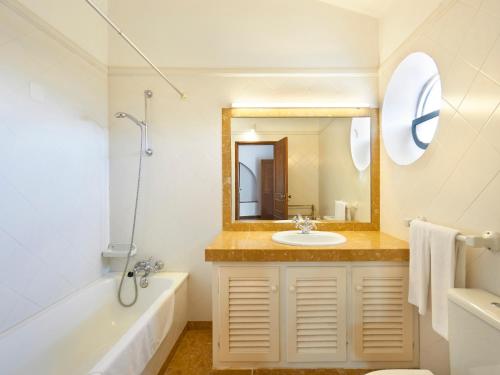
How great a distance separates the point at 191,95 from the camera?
212 cm

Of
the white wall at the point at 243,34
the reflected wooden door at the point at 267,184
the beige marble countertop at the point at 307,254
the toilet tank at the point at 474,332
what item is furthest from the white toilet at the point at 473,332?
the white wall at the point at 243,34

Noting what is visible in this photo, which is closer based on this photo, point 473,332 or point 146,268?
point 473,332

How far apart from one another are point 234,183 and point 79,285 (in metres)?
1.32

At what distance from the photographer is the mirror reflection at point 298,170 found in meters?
2.09

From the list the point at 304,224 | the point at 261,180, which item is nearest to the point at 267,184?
the point at 261,180

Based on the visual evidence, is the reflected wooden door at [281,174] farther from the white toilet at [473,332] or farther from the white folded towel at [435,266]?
the white toilet at [473,332]

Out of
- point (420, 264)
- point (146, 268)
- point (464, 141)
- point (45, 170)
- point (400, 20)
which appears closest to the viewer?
point (464, 141)

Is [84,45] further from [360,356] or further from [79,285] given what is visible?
[360,356]

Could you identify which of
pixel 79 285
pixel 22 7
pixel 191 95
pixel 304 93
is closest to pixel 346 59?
pixel 304 93

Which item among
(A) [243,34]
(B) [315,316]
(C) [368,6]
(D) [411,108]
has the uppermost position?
(C) [368,6]

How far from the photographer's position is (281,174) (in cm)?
209

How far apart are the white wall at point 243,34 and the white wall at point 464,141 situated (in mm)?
638

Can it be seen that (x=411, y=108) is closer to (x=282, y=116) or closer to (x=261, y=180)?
(x=282, y=116)

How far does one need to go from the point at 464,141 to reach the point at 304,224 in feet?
3.60
